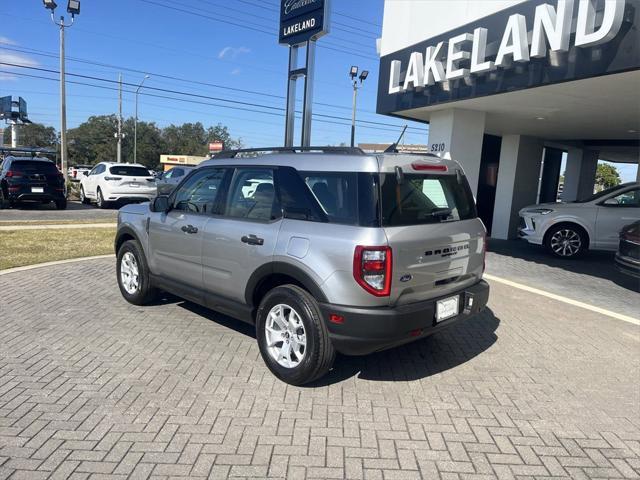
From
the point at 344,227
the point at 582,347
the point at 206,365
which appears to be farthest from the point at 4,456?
the point at 582,347

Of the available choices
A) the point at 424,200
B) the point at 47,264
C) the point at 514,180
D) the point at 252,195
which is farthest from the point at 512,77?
the point at 47,264

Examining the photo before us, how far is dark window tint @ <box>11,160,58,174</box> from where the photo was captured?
15312mm

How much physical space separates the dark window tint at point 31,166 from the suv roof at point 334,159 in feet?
44.9

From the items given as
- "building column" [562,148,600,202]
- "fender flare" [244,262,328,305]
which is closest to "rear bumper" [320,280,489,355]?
"fender flare" [244,262,328,305]

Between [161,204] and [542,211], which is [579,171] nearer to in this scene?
[542,211]

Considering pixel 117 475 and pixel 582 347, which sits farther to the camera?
pixel 582 347

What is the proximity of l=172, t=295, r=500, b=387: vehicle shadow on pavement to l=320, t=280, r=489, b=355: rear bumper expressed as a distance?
0.57m

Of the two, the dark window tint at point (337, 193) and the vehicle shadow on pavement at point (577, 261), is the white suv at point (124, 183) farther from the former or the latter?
the dark window tint at point (337, 193)

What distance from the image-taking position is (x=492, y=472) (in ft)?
9.02

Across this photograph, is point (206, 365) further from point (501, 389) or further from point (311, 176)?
point (501, 389)

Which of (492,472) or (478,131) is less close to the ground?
(478,131)

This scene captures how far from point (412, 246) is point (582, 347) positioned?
2753mm

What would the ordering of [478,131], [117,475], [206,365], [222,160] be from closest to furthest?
[117,475], [206,365], [222,160], [478,131]

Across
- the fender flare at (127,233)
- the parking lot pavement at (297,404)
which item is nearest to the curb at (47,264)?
the parking lot pavement at (297,404)
